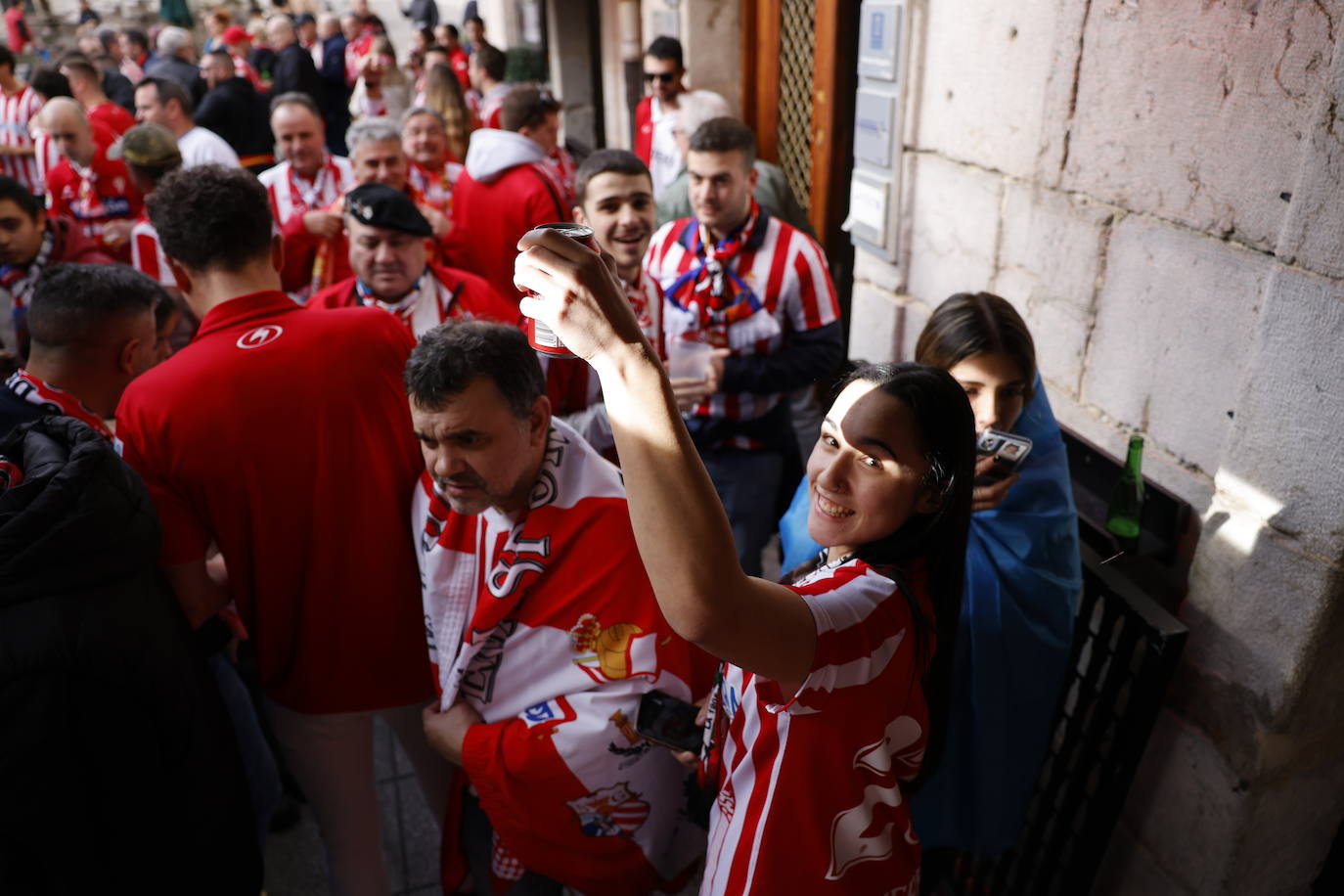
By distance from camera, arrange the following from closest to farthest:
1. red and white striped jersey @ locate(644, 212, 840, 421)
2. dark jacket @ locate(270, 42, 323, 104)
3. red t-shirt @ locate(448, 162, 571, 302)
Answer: red and white striped jersey @ locate(644, 212, 840, 421), red t-shirt @ locate(448, 162, 571, 302), dark jacket @ locate(270, 42, 323, 104)

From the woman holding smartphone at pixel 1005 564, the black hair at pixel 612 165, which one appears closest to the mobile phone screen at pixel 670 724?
the woman holding smartphone at pixel 1005 564

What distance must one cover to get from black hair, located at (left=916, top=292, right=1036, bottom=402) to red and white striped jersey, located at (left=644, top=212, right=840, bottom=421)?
110 cm

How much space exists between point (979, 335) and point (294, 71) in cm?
878

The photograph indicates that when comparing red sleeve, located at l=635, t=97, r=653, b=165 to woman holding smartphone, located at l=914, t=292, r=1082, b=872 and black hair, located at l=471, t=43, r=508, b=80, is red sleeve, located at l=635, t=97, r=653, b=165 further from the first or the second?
woman holding smartphone, located at l=914, t=292, r=1082, b=872

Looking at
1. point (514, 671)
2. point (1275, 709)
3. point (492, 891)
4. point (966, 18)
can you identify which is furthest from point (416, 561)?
point (966, 18)

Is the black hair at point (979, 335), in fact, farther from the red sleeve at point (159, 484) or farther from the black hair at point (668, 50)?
the black hair at point (668, 50)

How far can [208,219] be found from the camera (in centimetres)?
218

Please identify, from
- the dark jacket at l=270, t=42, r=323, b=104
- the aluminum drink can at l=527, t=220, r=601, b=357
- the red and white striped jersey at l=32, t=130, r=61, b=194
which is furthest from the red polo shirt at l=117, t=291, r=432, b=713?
the dark jacket at l=270, t=42, r=323, b=104

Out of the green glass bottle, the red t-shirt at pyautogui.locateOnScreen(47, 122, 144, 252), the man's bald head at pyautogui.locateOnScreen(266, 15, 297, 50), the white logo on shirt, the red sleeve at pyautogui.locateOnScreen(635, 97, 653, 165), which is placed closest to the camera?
the white logo on shirt

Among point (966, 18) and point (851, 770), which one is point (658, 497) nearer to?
point (851, 770)

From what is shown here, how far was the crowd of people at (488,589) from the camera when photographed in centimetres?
135

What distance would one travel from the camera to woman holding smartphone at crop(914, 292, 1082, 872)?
2049 millimetres

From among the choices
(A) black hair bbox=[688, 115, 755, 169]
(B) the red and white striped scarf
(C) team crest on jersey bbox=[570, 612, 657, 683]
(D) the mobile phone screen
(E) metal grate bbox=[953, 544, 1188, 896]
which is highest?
(A) black hair bbox=[688, 115, 755, 169]

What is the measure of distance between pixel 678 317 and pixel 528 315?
7.52 feet
